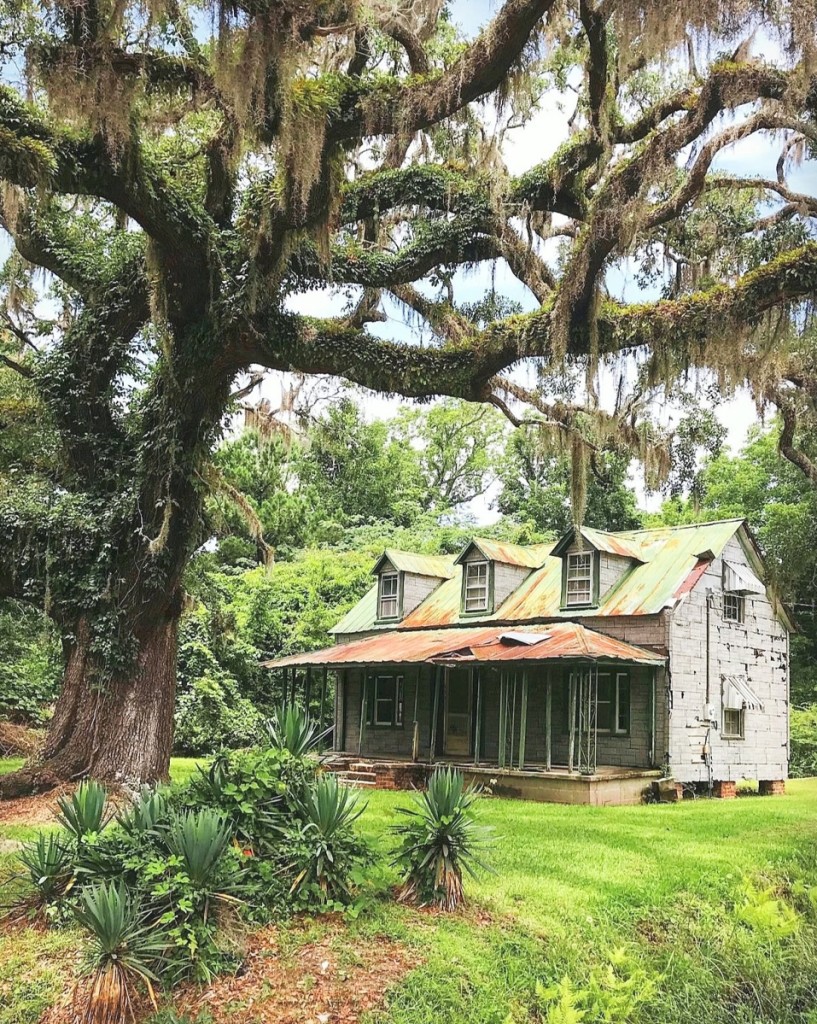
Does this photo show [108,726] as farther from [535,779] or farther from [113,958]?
[535,779]

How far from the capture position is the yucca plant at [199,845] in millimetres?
6285

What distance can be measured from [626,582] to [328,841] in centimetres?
1297

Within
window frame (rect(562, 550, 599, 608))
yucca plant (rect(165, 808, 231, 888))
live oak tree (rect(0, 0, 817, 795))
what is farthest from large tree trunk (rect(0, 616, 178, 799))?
window frame (rect(562, 550, 599, 608))

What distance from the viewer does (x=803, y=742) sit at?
2403cm

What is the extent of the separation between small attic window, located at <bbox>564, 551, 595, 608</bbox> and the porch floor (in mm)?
3400

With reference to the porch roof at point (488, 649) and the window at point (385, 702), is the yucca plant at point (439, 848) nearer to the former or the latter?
the porch roof at point (488, 649)

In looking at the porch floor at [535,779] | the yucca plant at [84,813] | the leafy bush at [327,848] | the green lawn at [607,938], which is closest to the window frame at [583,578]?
the porch floor at [535,779]

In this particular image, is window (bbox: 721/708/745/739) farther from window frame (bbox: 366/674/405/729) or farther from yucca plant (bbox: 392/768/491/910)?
yucca plant (bbox: 392/768/491/910)

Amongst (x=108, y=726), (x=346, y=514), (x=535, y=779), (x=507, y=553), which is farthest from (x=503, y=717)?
(x=346, y=514)

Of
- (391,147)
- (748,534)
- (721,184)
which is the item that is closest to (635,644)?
(748,534)

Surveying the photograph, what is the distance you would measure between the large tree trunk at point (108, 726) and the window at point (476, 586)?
952cm

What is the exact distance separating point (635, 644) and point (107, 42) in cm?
1347

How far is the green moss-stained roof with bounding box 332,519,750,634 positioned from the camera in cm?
1808

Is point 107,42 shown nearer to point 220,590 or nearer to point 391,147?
point 391,147
